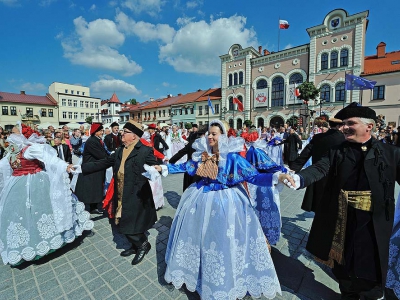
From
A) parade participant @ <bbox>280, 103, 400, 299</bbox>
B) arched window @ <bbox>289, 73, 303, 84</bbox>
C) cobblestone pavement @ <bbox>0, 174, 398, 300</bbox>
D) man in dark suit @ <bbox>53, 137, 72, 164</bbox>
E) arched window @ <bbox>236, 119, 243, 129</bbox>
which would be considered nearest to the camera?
parade participant @ <bbox>280, 103, 400, 299</bbox>

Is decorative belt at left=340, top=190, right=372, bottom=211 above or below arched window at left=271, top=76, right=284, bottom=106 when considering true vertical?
below

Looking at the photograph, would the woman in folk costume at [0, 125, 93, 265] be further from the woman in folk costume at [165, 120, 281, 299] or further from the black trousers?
the woman in folk costume at [165, 120, 281, 299]

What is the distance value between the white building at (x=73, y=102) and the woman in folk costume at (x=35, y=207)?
52989mm

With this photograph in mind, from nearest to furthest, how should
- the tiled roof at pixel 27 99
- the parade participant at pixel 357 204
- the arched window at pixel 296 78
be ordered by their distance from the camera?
the parade participant at pixel 357 204 → the arched window at pixel 296 78 → the tiled roof at pixel 27 99

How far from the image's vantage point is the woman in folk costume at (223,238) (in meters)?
2.04

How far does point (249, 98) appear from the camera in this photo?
3378cm

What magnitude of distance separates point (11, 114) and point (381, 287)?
54.6 metres


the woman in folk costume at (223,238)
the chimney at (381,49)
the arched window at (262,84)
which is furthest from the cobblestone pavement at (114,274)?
the chimney at (381,49)

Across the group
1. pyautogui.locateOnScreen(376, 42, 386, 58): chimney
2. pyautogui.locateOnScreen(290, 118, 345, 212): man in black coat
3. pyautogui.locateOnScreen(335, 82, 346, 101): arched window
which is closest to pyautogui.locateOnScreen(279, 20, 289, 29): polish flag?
pyautogui.locateOnScreen(335, 82, 346, 101): arched window

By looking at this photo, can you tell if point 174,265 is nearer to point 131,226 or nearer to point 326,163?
point 131,226

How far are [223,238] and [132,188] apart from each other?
4.93ft

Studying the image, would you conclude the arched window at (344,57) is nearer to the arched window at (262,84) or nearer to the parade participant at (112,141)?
the arched window at (262,84)

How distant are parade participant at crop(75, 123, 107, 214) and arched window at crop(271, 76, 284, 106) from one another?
1222 inches

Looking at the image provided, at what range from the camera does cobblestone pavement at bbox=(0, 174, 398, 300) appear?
241 cm
